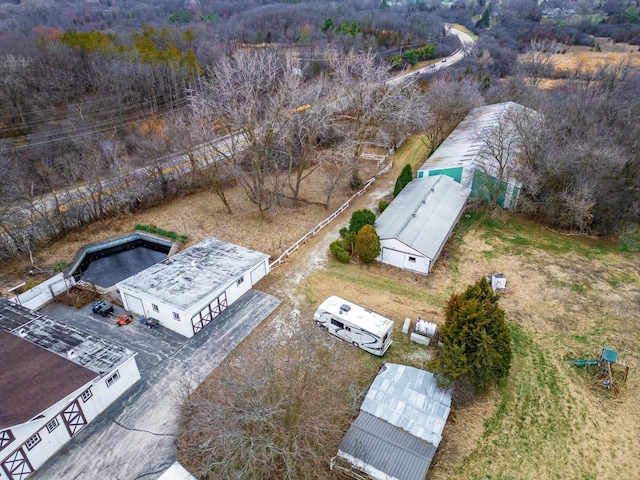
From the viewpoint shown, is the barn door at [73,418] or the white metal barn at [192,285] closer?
the barn door at [73,418]

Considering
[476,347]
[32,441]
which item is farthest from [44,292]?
[476,347]

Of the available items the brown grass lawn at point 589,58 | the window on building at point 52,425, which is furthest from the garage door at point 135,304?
the brown grass lawn at point 589,58

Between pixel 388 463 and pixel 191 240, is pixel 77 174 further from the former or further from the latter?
pixel 388 463

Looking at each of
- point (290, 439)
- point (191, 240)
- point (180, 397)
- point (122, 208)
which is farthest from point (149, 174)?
point (290, 439)

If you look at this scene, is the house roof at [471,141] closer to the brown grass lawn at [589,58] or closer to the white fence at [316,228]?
the white fence at [316,228]

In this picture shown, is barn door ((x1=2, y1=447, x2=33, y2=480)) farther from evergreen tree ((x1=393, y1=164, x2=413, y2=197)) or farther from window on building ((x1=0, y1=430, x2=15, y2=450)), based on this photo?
evergreen tree ((x1=393, y1=164, x2=413, y2=197))

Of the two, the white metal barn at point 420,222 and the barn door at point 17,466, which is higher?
the white metal barn at point 420,222
